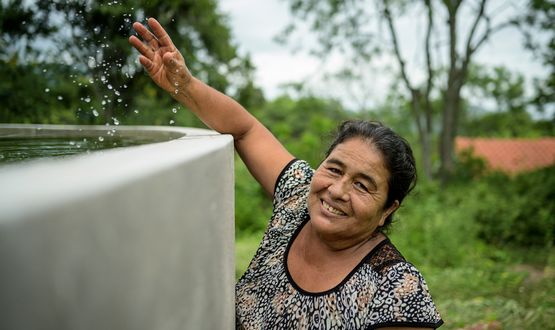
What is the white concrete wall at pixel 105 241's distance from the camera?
0.59 m

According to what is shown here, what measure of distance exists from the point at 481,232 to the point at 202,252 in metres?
9.70

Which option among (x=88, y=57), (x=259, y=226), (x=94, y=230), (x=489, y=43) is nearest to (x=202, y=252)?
(x=94, y=230)

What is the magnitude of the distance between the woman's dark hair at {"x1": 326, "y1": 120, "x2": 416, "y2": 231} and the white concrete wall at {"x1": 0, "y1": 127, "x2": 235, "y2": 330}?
92 cm

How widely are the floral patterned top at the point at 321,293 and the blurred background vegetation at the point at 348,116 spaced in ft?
1.59

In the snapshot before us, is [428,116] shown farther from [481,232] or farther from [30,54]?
[30,54]

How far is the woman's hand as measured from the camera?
7.04 ft

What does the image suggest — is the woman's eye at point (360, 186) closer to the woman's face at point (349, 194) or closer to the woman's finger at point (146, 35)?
the woman's face at point (349, 194)

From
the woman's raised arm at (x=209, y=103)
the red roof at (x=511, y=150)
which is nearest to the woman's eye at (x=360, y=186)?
the woman's raised arm at (x=209, y=103)

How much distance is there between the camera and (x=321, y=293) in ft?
6.05

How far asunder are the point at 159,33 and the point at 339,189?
93 centimetres

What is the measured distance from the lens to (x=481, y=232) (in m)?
10.0

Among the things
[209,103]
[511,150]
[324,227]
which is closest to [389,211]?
[324,227]

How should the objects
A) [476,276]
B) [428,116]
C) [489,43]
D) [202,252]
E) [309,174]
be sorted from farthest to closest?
[428,116] < [489,43] < [476,276] < [309,174] < [202,252]

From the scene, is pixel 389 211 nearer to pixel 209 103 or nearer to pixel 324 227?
pixel 324 227
